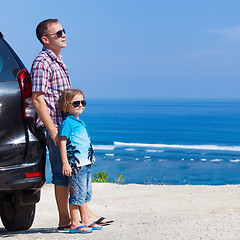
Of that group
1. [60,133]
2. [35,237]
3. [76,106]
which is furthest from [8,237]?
[76,106]

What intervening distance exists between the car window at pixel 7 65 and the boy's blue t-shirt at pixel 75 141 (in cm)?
69

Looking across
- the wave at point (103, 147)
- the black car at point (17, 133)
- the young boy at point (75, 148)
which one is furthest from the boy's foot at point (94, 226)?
the wave at point (103, 147)

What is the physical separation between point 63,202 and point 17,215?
0.56 metres

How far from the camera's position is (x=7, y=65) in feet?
13.6

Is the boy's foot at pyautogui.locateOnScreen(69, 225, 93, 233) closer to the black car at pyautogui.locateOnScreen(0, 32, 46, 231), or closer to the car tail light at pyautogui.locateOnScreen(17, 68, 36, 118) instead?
the black car at pyautogui.locateOnScreen(0, 32, 46, 231)

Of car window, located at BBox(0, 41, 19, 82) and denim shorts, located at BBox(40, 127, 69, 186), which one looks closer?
car window, located at BBox(0, 41, 19, 82)

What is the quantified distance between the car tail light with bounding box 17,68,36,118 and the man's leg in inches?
34.6

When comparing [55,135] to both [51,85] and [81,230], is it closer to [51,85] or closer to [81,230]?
[51,85]

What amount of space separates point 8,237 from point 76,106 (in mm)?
1414

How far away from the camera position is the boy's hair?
450 cm

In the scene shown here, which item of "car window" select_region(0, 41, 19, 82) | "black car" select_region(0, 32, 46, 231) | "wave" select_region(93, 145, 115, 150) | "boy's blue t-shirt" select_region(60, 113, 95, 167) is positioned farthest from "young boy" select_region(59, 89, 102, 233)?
"wave" select_region(93, 145, 115, 150)

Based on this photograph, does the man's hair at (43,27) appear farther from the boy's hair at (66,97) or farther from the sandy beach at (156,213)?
the sandy beach at (156,213)

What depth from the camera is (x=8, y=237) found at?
457 cm

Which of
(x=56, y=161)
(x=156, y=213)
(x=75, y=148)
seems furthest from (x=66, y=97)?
(x=156, y=213)
